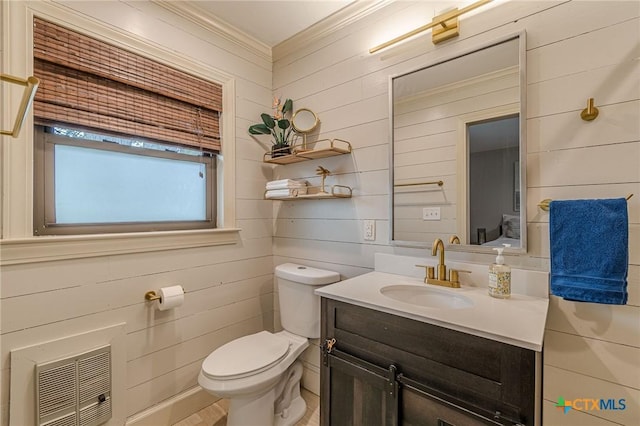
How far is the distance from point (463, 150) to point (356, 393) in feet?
3.93

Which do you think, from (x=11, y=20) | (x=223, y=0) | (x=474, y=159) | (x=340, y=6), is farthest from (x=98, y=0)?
(x=474, y=159)

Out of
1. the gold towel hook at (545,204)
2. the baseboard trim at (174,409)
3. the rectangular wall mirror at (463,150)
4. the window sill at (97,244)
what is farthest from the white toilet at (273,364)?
the gold towel hook at (545,204)

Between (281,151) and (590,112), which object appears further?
(281,151)

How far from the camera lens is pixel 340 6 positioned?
1.73 meters

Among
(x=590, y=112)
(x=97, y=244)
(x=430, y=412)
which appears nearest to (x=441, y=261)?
(x=430, y=412)

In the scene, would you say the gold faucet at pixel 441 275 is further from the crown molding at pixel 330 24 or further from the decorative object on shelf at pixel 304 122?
the crown molding at pixel 330 24

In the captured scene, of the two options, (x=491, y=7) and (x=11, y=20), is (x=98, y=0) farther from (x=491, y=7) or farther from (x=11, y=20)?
(x=491, y=7)

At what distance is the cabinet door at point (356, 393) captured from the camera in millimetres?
1094

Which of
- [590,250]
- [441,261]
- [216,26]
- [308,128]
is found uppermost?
[216,26]

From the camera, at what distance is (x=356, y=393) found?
120 cm

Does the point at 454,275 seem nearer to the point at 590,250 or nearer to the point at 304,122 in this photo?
the point at 590,250

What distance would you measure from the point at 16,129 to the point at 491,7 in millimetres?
1867

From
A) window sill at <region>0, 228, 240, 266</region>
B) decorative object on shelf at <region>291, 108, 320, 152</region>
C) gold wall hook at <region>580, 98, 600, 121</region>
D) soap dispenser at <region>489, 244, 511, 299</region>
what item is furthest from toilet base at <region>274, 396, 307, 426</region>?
gold wall hook at <region>580, 98, 600, 121</region>

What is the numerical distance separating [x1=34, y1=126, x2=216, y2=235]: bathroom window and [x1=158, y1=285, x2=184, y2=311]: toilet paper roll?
1.24ft
